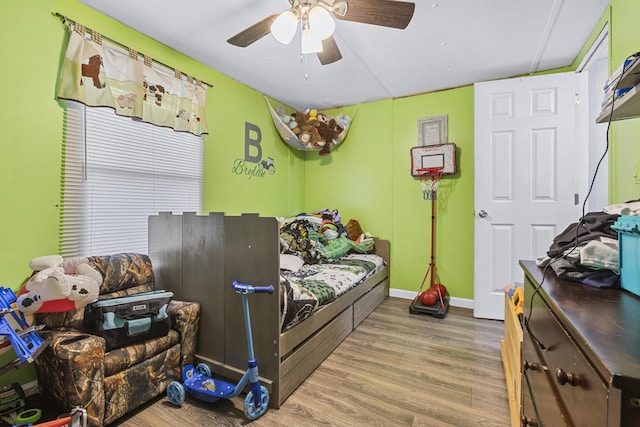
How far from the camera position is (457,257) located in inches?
131

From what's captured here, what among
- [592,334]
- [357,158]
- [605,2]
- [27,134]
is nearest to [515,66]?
[605,2]

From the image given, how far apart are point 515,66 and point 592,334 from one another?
317cm

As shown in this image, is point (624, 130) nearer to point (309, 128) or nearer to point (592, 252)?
point (592, 252)

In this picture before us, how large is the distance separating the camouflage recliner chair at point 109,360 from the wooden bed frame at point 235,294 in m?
0.15

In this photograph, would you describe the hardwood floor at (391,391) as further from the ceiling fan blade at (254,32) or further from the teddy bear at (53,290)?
the ceiling fan blade at (254,32)

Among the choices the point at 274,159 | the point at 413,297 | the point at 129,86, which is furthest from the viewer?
the point at 274,159

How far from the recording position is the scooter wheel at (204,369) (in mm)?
1858

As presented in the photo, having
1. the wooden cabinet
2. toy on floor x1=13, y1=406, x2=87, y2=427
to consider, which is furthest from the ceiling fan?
toy on floor x1=13, y1=406, x2=87, y2=427

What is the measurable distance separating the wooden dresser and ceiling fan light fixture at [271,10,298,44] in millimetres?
1726

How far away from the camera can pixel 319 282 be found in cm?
234

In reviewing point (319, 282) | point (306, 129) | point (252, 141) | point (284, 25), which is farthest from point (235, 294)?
point (306, 129)

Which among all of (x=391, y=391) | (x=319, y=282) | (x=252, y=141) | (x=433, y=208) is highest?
(x=252, y=141)

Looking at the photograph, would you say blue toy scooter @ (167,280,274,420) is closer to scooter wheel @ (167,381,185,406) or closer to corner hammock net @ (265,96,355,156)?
scooter wheel @ (167,381,185,406)

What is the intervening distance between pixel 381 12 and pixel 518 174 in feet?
7.17
